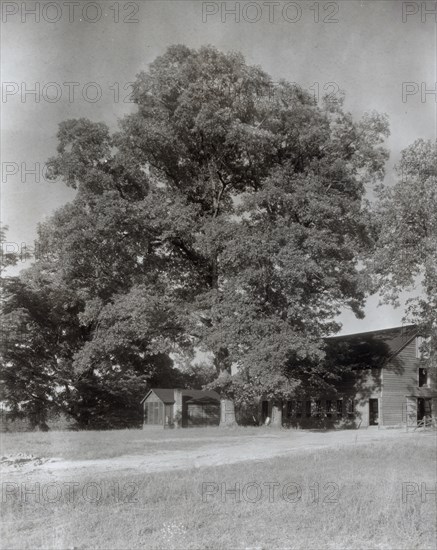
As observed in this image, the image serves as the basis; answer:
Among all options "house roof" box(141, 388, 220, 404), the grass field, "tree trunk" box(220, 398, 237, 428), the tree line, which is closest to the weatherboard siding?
the tree line

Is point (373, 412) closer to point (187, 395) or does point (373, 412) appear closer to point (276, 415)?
point (276, 415)

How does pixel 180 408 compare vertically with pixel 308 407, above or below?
below

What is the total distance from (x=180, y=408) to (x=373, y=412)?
15338 millimetres

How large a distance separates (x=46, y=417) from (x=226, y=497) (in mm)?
40026

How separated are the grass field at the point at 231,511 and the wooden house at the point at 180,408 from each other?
3304cm

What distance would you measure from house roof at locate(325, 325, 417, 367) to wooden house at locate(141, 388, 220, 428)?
12019 millimetres

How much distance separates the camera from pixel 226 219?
31.3m

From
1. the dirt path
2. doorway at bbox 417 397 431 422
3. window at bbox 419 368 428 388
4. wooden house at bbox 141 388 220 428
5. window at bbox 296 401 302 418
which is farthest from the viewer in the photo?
wooden house at bbox 141 388 220 428

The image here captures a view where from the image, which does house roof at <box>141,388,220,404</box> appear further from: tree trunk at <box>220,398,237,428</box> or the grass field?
the grass field

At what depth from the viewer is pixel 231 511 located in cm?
964

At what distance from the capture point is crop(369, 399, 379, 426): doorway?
4000cm

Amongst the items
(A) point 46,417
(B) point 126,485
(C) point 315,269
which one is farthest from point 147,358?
(B) point 126,485

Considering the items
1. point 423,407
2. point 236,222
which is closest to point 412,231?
point 236,222

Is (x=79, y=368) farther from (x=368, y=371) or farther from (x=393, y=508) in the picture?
(x=393, y=508)
